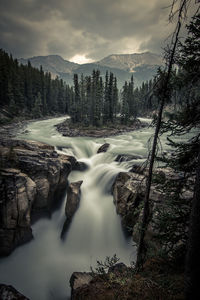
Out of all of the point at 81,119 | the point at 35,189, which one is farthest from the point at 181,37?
the point at 81,119

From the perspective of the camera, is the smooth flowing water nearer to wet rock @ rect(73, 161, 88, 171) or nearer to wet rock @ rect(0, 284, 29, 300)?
wet rock @ rect(73, 161, 88, 171)

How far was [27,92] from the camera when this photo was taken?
57.1 m

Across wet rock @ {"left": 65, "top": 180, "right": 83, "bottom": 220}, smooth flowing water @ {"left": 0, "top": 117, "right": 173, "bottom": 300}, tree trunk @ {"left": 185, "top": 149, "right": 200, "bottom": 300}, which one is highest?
tree trunk @ {"left": 185, "top": 149, "right": 200, "bottom": 300}

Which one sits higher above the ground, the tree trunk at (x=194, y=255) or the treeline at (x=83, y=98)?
the treeline at (x=83, y=98)

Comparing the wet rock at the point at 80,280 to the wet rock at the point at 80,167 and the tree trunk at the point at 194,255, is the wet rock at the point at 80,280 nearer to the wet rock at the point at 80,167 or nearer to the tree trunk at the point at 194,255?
the tree trunk at the point at 194,255

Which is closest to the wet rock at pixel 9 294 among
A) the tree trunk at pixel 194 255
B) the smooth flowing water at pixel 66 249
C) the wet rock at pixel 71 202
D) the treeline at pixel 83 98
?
the smooth flowing water at pixel 66 249

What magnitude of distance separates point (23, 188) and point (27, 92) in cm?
5898

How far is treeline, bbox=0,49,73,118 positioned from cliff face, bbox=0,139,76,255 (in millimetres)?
38223

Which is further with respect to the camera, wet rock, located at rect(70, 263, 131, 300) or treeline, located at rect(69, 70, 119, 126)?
treeline, located at rect(69, 70, 119, 126)

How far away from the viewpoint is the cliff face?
8156mm

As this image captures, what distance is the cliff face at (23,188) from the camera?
8156 mm

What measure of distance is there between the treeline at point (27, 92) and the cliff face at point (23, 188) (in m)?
38.2

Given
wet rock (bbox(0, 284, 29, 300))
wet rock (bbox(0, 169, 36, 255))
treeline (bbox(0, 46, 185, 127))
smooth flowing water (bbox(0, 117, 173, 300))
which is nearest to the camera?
wet rock (bbox(0, 284, 29, 300))

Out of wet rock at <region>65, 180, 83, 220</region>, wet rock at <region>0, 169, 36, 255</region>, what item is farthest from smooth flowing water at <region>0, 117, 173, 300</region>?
wet rock at <region>0, 169, 36, 255</region>
